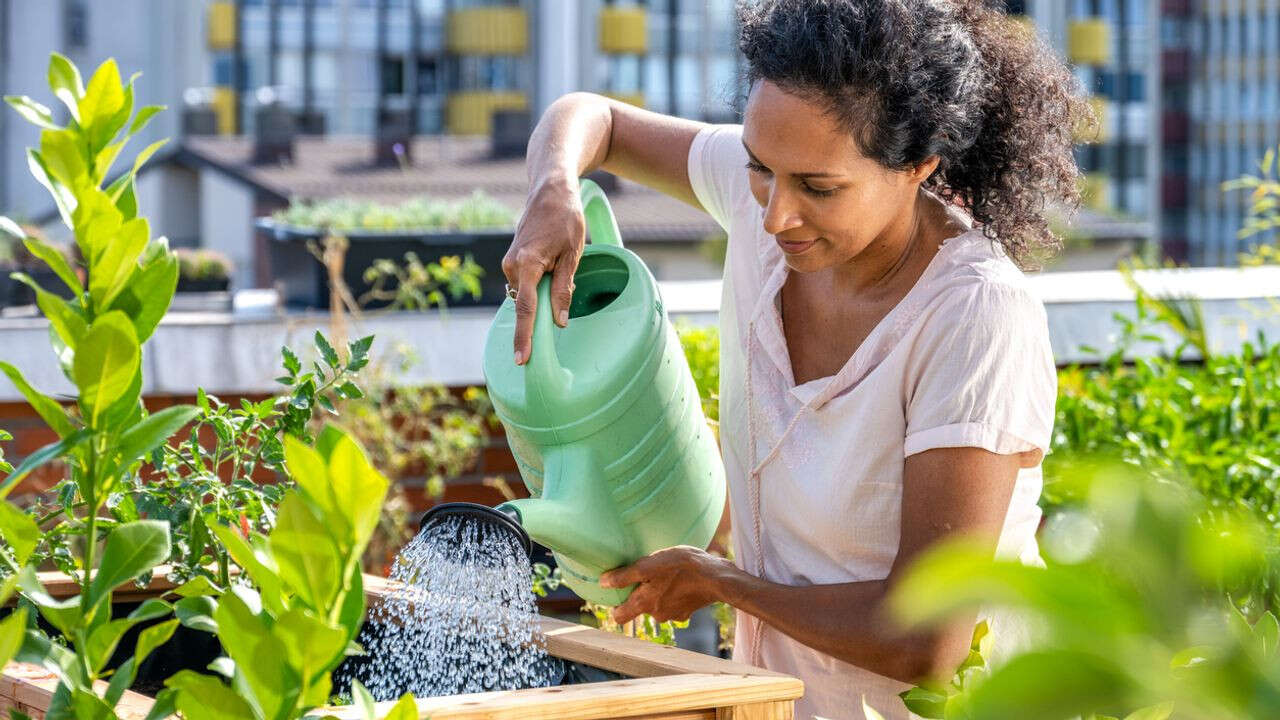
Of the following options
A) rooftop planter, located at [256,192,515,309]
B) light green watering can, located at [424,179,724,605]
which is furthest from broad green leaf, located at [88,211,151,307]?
rooftop planter, located at [256,192,515,309]

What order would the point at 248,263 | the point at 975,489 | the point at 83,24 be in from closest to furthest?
the point at 975,489 < the point at 248,263 < the point at 83,24

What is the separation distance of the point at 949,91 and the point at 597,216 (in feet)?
1.17

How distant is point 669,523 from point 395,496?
1.74 meters

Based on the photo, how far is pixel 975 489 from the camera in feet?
3.92

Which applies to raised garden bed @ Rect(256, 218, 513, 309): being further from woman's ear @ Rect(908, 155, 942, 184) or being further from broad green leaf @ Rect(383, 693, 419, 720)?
broad green leaf @ Rect(383, 693, 419, 720)

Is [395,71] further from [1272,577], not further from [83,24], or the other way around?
[1272,577]

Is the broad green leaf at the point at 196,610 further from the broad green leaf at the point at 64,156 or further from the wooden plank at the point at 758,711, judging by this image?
the wooden plank at the point at 758,711

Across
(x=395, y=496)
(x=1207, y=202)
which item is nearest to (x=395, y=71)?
(x=1207, y=202)

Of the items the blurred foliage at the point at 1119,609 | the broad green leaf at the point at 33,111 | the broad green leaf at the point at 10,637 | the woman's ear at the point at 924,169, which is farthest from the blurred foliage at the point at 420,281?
the blurred foliage at the point at 1119,609

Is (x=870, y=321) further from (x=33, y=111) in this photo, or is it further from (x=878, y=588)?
(x=33, y=111)

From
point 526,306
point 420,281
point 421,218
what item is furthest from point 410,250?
point 526,306

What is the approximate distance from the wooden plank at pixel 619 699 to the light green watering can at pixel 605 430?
0.89 ft

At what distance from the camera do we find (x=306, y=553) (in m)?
0.43

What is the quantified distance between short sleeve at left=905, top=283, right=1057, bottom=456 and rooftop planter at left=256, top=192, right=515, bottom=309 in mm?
2567
